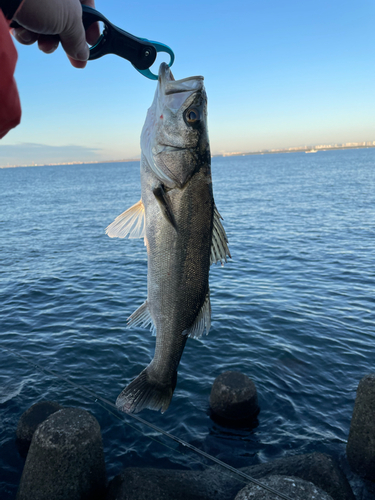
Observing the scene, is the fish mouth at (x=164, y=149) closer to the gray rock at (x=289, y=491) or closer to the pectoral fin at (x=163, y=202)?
the pectoral fin at (x=163, y=202)

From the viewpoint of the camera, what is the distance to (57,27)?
2.65 m

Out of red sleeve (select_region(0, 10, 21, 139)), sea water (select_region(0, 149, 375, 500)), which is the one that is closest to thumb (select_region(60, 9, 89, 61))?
red sleeve (select_region(0, 10, 21, 139))

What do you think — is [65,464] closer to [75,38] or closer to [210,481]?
[210,481]

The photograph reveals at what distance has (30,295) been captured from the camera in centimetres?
2014

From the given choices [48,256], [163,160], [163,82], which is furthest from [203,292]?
[48,256]

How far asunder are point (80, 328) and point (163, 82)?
1396 cm

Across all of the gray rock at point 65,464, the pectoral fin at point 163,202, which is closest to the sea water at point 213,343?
the gray rock at point 65,464

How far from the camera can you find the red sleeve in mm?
1597

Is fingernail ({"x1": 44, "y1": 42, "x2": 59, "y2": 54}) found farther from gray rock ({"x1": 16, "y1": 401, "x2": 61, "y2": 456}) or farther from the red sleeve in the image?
gray rock ({"x1": 16, "y1": 401, "x2": 61, "y2": 456})

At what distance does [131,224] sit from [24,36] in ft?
6.80

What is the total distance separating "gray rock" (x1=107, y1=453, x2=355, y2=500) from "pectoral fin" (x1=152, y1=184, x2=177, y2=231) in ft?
18.4

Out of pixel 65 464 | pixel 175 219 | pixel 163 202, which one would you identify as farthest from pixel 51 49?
pixel 65 464

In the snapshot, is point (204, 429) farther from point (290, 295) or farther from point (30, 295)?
point (30, 295)

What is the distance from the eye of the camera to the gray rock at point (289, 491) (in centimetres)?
583
